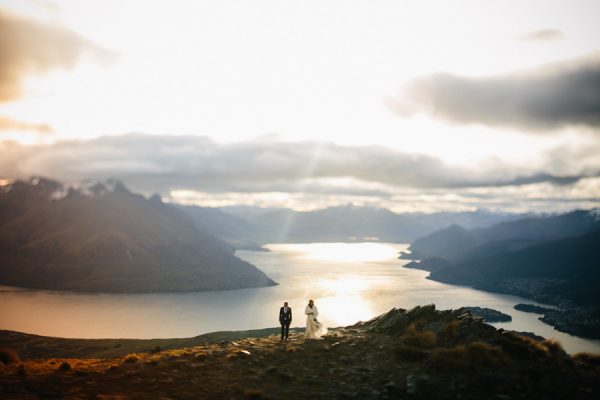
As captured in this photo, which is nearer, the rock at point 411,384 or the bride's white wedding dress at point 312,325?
the rock at point 411,384

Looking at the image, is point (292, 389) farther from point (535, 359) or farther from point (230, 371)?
point (535, 359)

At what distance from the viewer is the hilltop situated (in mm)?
21938

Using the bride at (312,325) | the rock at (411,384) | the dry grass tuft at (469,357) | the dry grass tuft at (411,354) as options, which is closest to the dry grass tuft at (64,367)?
the bride at (312,325)

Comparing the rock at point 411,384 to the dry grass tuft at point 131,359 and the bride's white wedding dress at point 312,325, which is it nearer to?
the bride's white wedding dress at point 312,325

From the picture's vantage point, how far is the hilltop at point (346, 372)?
21.9m

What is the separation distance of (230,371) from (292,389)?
17.1 feet

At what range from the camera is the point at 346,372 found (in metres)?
25.8

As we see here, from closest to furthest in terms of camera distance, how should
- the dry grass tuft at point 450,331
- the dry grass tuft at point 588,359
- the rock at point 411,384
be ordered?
1. the rock at point 411,384
2. the dry grass tuft at point 588,359
3. the dry grass tuft at point 450,331

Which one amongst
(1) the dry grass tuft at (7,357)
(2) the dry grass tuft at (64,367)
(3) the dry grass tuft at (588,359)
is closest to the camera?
(3) the dry grass tuft at (588,359)

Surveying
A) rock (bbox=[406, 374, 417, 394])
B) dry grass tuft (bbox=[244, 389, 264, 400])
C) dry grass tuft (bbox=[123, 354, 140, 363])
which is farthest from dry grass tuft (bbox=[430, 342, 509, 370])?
dry grass tuft (bbox=[123, 354, 140, 363])

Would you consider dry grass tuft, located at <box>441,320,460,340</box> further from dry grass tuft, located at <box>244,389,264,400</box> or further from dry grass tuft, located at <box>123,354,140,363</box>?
dry grass tuft, located at <box>123,354,140,363</box>

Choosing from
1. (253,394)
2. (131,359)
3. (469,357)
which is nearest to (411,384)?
(469,357)

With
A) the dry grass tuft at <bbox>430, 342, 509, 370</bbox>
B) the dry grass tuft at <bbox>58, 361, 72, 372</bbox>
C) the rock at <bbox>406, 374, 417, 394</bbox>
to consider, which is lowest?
the rock at <bbox>406, 374, 417, 394</bbox>

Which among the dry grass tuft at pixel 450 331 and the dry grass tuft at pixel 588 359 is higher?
the dry grass tuft at pixel 450 331
